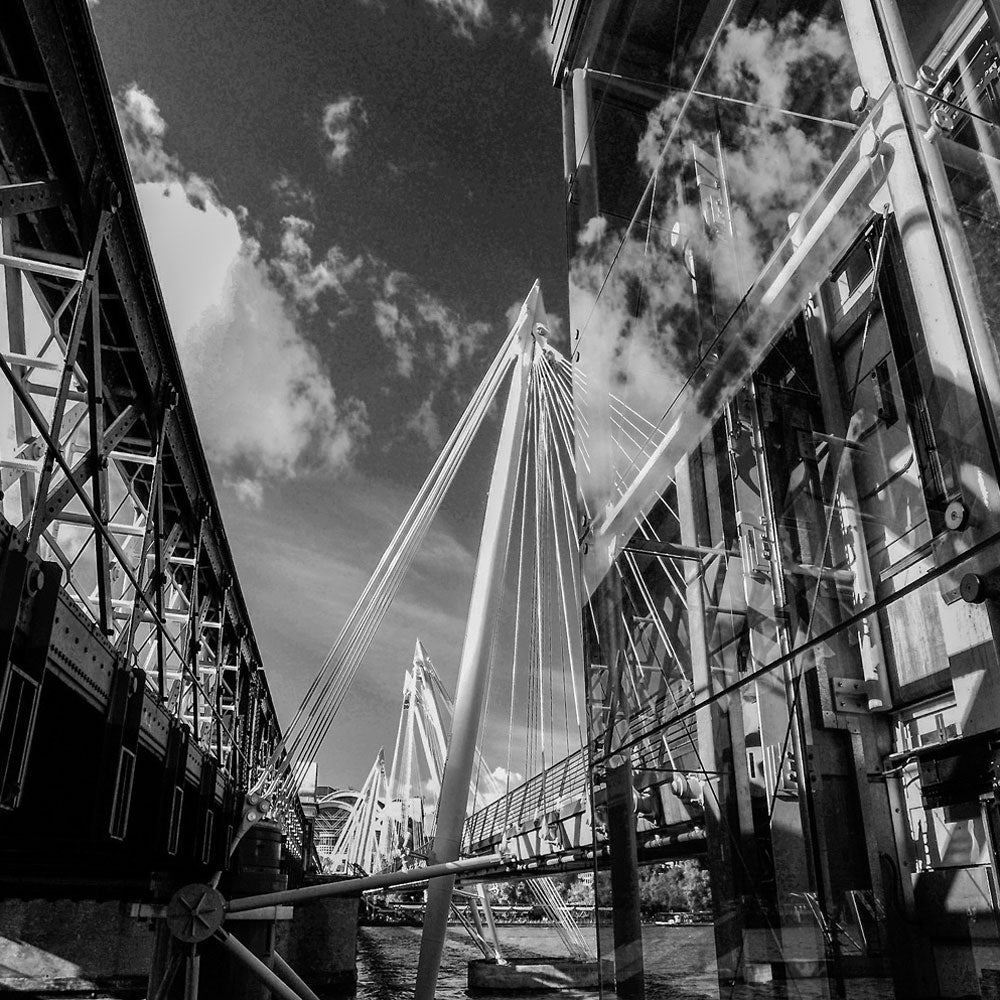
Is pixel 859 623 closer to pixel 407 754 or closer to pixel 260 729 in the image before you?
pixel 260 729

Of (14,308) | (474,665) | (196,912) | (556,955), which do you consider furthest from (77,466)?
(556,955)

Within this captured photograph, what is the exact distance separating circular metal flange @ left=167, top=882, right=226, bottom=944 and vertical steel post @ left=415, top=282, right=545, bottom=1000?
175 inches

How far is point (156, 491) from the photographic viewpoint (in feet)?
34.8


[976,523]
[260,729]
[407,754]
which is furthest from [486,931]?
[976,523]

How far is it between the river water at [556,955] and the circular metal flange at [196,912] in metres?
5.75

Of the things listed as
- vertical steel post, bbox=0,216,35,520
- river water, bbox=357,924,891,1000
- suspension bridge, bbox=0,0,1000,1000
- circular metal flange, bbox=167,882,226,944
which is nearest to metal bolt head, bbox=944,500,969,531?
suspension bridge, bbox=0,0,1000,1000

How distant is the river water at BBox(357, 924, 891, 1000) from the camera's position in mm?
4457

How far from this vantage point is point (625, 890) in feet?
20.9

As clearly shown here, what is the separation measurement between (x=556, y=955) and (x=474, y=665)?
38965mm

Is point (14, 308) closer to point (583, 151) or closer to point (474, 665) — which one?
point (583, 151)

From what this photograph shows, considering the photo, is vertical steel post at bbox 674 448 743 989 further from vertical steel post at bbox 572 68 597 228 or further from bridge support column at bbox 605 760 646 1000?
vertical steel post at bbox 572 68 597 228

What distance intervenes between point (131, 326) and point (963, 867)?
9635 mm

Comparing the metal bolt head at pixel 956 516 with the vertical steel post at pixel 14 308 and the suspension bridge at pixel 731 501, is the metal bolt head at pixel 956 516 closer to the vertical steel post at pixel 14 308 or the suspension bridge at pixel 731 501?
the suspension bridge at pixel 731 501

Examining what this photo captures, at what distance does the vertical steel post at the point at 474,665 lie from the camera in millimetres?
14352
